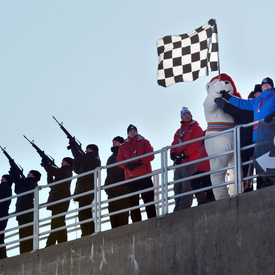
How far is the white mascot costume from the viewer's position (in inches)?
533

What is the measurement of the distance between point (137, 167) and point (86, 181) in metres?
1.09

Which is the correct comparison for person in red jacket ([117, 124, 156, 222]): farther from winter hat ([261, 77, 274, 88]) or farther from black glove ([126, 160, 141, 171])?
winter hat ([261, 77, 274, 88])

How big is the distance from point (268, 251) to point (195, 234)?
1.43 m

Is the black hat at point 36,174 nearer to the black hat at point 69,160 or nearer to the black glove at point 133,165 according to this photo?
the black hat at point 69,160

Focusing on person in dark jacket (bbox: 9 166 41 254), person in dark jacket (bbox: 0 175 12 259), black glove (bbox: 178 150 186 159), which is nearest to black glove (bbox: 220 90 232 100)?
black glove (bbox: 178 150 186 159)

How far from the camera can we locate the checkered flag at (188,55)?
15.7m

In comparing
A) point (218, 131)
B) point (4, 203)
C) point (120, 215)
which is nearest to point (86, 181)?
point (120, 215)

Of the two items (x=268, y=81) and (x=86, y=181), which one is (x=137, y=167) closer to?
(x=86, y=181)

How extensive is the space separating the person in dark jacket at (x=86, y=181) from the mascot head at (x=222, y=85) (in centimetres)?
240

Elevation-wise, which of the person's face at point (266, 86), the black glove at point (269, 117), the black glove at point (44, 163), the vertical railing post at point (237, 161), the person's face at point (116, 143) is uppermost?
the black glove at point (44, 163)

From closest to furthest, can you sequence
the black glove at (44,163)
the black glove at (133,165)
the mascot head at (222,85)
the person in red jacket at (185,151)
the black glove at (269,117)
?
the black glove at (269,117) → the mascot head at (222,85) → the person in red jacket at (185,151) → the black glove at (133,165) → the black glove at (44,163)

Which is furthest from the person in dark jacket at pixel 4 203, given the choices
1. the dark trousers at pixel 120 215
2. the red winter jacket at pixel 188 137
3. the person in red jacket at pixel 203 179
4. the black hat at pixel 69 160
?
the person in red jacket at pixel 203 179

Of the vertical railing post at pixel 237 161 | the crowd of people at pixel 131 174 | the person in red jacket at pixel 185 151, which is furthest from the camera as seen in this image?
the person in red jacket at pixel 185 151

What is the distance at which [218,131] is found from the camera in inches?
546
